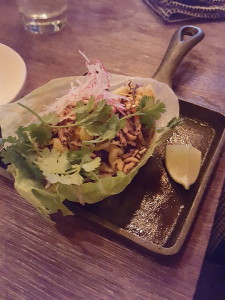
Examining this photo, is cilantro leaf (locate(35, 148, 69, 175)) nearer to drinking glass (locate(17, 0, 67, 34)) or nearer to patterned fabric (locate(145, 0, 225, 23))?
drinking glass (locate(17, 0, 67, 34))

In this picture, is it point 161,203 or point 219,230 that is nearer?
point 161,203

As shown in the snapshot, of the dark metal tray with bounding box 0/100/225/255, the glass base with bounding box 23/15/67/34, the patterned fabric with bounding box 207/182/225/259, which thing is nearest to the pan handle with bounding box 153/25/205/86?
the dark metal tray with bounding box 0/100/225/255

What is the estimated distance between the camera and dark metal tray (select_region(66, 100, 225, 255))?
2.68 ft

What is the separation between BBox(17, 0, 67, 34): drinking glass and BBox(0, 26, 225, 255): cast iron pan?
82 cm

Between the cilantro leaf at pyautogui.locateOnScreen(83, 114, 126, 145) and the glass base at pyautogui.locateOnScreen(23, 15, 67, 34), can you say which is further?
the glass base at pyautogui.locateOnScreen(23, 15, 67, 34)

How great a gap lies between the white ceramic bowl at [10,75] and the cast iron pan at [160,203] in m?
0.29

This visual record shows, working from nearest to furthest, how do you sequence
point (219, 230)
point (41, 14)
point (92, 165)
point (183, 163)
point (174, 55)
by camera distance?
point (92, 165) → point (183, 163) → point (219, 230) → point (174, 55) → point (41, 14)

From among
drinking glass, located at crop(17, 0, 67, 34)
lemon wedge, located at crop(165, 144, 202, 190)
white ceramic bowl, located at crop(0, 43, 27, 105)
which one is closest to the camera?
lemon wedge, located at crop(165, 144, 202, 190)

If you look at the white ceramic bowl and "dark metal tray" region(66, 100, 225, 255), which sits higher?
the white ceramic bowl

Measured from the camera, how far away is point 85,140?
88 centimetres

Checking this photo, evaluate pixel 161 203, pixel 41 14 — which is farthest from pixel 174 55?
pixel 41 14

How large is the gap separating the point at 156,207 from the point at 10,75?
67 centimetres

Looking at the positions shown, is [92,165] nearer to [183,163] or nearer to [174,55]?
[183,163]

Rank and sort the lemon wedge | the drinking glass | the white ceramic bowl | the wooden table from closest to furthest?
the wooden table → the lemon wedge → the white ceramic bowl → the drinking glass
